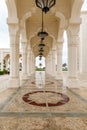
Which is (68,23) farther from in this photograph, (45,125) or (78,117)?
(45,125)

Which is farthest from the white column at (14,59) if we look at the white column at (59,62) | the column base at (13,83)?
the white column at (59,62)

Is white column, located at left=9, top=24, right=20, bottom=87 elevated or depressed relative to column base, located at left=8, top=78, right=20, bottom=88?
elevated

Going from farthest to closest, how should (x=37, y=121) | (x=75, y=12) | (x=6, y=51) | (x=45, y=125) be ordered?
1. (x=6, y=51)
2. (x=75, y=12)
3. (x=37, y=121)
4. (x=45, y=125)

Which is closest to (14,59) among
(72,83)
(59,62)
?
(72,83)

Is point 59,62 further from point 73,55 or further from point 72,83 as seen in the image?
point 72,83

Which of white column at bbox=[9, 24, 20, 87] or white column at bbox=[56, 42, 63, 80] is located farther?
white column at bbox=[56, 42, 63, 80]

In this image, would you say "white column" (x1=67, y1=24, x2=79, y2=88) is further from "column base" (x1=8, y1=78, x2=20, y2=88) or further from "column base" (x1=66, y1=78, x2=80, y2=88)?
"column base" (x1=8, y1=78, x2=20, y2=88)

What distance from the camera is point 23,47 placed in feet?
43.3

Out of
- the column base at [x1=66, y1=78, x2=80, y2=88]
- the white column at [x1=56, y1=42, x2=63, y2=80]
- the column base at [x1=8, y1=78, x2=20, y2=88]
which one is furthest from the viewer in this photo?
the white column at [x1=56, y1=42, x2=63, y2=80]

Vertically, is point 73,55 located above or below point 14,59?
above

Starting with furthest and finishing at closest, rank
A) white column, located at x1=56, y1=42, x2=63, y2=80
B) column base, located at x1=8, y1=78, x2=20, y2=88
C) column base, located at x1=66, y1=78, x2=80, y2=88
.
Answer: white column, located at x1=56, y1=42, x2=63, y2=80 < column base, located at x1=8, y1=78, x2=20, y2=88 < column base, located at x1=66, y1=78, x2=80, y2=88

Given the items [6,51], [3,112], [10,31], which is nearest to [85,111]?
[3,112]

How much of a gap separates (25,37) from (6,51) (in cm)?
2512

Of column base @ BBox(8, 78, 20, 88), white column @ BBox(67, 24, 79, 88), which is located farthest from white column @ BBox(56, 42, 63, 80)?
column base @ BBox(8, 78, 20, 88)
